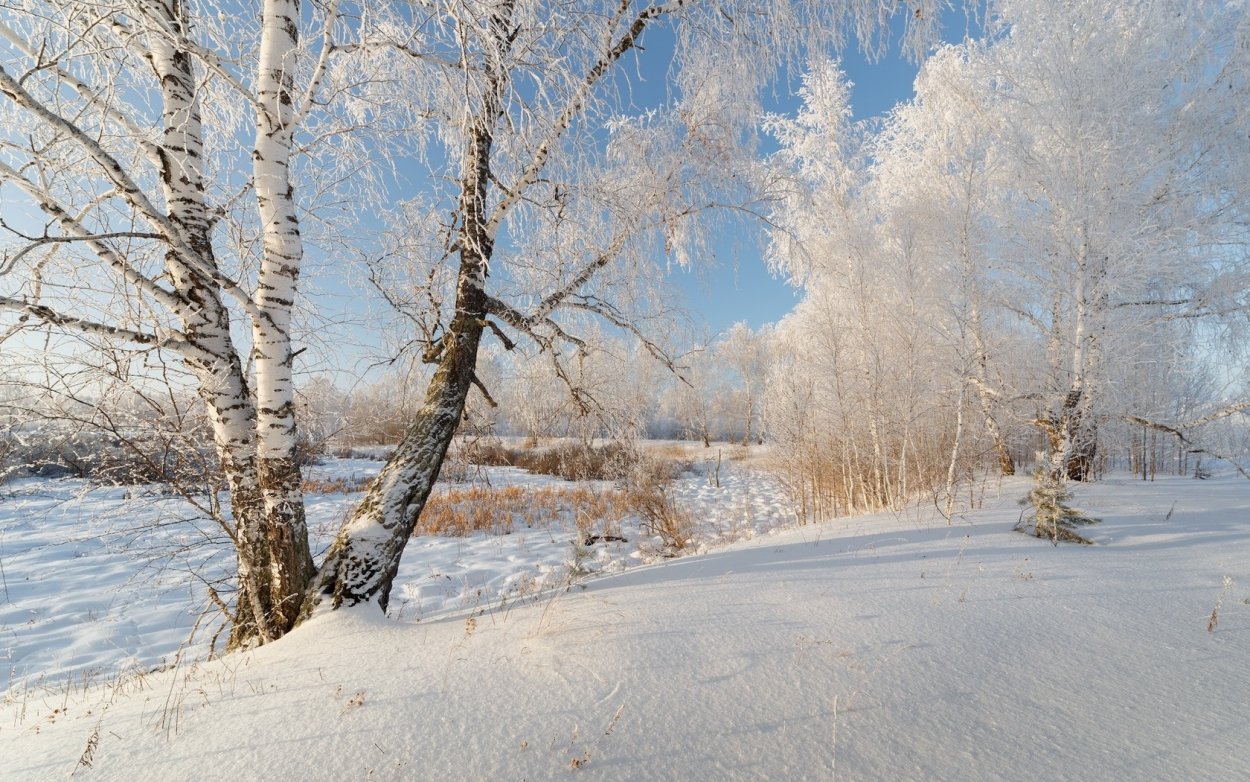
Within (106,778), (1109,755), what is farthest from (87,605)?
(1109,755)

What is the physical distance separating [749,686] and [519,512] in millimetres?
9414

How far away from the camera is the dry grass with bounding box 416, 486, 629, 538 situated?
351 inches

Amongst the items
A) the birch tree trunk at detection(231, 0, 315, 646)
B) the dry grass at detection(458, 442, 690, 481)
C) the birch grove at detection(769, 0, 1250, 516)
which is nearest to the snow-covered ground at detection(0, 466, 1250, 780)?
the birch tree trunk at detection(231, 0, 315, 646)

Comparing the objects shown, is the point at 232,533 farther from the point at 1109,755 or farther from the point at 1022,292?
the point at 1022,292

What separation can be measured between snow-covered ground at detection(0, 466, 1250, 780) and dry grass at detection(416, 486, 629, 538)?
18.5 feet

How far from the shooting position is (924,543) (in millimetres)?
3582

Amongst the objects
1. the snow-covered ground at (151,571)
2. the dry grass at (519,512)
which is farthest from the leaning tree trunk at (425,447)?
the dry grass at (519,512)

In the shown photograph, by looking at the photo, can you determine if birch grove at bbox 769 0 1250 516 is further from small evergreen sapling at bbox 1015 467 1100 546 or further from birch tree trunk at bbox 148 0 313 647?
birch tree trunk at bbox 148 0 313 647

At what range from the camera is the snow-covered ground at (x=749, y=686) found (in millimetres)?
1341

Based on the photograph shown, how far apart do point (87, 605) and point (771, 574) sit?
680 centimetres

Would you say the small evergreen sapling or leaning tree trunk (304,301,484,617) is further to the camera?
the small evergreen sapling

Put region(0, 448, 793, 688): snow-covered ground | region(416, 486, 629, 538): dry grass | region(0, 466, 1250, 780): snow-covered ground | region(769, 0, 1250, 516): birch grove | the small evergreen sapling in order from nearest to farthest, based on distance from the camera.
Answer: region(0, 466, 1250, 780): snow-covered ground
region(0, 448, 793, 688): snow-covered ground
the small evergreen sapling
region(769, 0, 1250, 516): birch grove
region(416, 486, 629, 538): dry grass

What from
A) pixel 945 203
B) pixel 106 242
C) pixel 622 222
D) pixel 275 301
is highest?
pixel 945 203

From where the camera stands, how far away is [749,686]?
1644 mm
